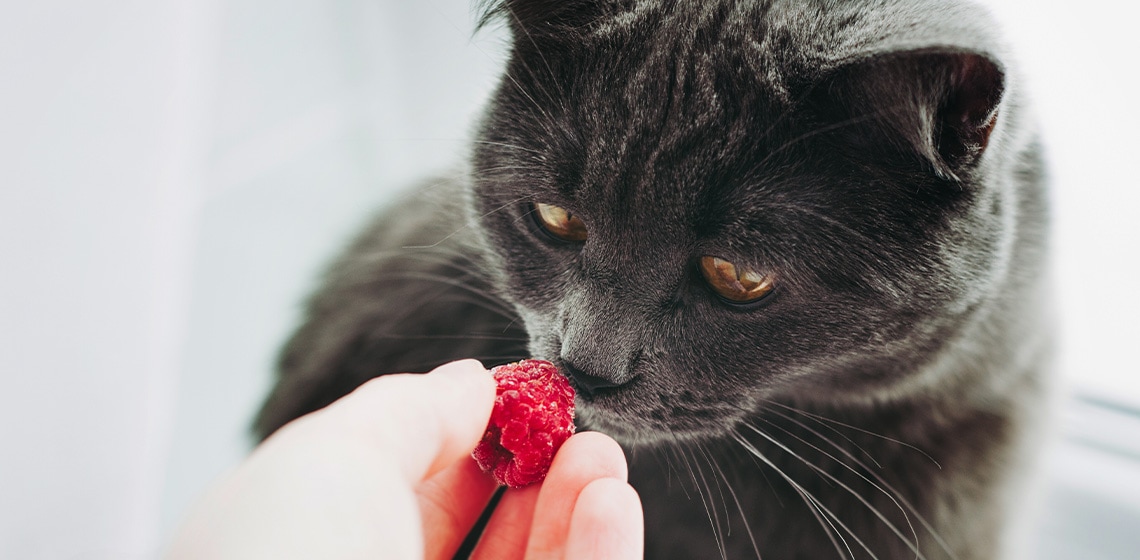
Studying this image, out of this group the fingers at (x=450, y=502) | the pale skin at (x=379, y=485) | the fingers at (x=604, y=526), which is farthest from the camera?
the fingers at (x=450, y=502)

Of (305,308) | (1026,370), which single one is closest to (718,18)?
(1026,370)

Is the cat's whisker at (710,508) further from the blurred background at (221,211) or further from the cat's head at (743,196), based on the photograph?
the blurred background at (221,211)

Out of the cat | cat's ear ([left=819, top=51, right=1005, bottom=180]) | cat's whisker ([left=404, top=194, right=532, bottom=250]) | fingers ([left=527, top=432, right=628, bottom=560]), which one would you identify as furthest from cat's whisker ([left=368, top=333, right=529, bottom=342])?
cat's ear ([left=819, top=51, right=1005, bottom=180])

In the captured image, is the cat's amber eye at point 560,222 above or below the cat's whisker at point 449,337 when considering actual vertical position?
above

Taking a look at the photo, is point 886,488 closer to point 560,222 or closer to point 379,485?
point 560,222

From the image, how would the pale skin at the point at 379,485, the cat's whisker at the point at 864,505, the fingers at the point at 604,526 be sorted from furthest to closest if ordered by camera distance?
the cat's whisker at the point at 864,505
the fingers at the point at 604,526
the pale skin at the point at 379,485

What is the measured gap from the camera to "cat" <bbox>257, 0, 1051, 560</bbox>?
51cm

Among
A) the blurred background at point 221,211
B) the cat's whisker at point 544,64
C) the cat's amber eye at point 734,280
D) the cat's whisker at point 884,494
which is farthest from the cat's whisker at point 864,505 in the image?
the cat's whisker at point 544,64

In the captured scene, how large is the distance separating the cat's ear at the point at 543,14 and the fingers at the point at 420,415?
346 millimetres

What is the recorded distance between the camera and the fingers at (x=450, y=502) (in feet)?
1.75

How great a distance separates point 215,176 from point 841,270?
0.81 m

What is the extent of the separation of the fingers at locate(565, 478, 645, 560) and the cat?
135mm

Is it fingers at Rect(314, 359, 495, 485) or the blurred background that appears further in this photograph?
the blurred background

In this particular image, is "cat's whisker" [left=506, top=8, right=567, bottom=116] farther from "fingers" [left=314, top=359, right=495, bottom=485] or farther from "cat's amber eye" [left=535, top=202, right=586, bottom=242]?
"fingers" [left=314, top=359, right=495, bottom=485]
